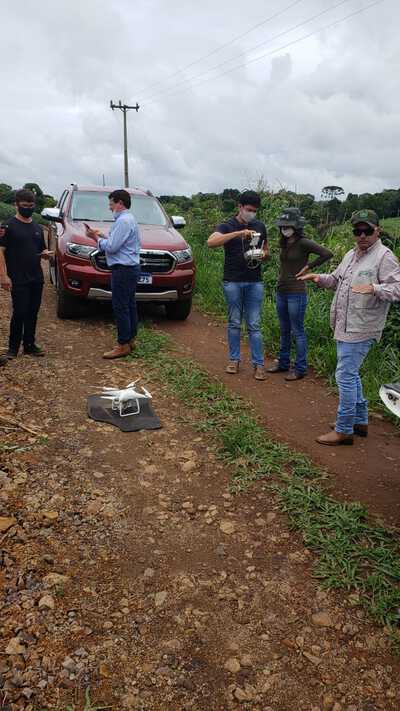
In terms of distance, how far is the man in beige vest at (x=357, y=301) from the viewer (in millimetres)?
3334

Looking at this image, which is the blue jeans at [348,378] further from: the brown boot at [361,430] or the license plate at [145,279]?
the license plate at [145,279]

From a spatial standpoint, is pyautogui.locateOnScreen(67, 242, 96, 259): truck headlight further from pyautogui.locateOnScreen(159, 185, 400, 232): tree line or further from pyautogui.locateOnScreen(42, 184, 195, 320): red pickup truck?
pyautogui.locateOnScreen(159, 185, 400, 232): tree line

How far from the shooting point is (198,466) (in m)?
3.49

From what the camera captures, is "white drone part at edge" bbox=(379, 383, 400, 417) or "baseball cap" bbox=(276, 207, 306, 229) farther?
"baseball cap" bbox=(276, 207, 306, 229)

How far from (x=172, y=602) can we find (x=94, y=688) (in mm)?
521

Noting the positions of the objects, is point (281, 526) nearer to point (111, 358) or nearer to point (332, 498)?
point (332, 498)

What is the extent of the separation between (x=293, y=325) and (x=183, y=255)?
2301 mm

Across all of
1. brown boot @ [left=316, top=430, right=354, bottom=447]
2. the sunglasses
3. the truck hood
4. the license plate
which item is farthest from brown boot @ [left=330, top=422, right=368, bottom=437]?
the truck hood

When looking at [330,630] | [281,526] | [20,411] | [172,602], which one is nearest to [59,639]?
[172,602]

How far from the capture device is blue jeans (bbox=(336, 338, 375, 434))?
11.8 feet

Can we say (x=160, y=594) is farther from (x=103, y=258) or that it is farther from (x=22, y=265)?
(x=103, y=258)

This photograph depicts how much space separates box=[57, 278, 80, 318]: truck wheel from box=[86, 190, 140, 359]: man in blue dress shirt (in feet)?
4.41

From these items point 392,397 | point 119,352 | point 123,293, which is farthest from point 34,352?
point 392,397

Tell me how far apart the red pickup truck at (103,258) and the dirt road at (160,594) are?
9.68ft
